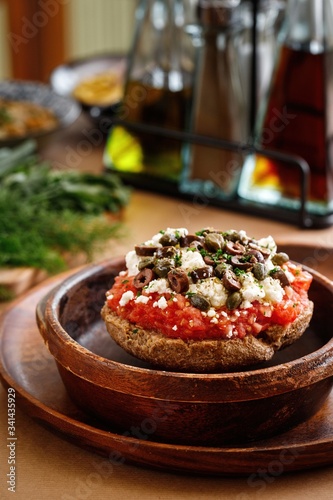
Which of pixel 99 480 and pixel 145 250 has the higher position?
pixel 145 250

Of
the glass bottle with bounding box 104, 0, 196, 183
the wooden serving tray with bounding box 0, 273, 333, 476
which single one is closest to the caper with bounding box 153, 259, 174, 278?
the wooden serving tray with bounding box 0, 273, 333, 476

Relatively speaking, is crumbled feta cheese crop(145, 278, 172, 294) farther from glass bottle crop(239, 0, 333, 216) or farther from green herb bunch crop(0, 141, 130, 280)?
glass bottle crop(239, 0, 333, 216)

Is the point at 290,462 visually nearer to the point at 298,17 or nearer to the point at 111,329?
the point at 111,329

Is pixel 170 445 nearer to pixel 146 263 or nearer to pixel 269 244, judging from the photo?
pixel 146 263

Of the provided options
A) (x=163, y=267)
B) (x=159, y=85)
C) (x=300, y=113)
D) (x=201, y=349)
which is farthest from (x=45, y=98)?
(x=201, y=349)

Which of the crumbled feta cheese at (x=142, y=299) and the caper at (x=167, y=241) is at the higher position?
the caper at (x=167, y=241)

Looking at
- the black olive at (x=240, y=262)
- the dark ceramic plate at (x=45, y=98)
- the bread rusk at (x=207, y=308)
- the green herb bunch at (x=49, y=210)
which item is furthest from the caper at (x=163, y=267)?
the dark ceramic plate at (x=45, y=98)

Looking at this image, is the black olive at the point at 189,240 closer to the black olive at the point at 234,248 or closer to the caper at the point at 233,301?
the black olive at the point at 234,248

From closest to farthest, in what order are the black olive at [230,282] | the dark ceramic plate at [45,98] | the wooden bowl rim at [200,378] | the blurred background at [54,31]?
the wooden bowl rim at [200,378]
the black olive at [230,282]
the dark ceramic plate at [45,98]
the blurred background at [54,31]
